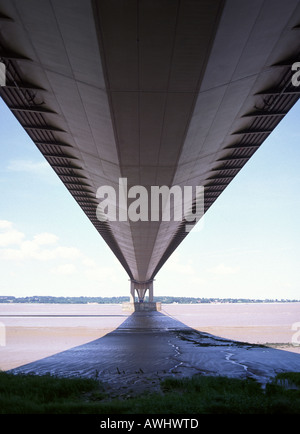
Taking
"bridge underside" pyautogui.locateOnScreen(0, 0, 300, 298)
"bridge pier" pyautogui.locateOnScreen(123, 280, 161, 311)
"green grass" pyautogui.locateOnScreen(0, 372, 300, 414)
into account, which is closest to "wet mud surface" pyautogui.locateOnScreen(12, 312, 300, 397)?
"green grass" pyautogui.locateOnScreen(0, 372, 300, 414)

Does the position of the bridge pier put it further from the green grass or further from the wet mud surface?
the green grass

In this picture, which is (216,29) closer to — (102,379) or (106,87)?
(106,87)

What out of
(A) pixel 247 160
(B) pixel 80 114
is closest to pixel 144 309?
(A) pixel 247 160

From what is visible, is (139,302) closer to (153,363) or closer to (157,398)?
(153,363)

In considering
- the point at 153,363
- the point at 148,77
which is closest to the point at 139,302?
the point at 153,363

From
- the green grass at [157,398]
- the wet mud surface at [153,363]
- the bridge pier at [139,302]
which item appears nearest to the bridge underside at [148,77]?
the green grass at [157,398]

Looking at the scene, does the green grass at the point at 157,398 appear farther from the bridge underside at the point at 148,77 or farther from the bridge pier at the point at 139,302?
the bridge pier at the point at 139,302
